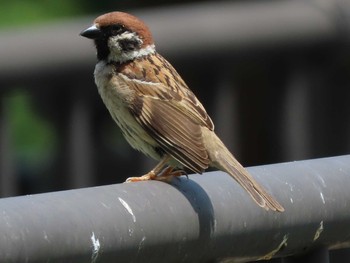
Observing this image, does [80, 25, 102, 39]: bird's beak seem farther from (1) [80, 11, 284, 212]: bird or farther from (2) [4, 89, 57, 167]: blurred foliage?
(2) [4, 89, 57, 167]: blurred foliage

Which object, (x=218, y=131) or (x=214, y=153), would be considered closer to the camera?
(x=214, y=153)

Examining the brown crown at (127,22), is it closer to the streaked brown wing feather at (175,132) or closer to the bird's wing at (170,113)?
the bird's wing at (170,113)

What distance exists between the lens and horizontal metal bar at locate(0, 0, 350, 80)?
18.1ft

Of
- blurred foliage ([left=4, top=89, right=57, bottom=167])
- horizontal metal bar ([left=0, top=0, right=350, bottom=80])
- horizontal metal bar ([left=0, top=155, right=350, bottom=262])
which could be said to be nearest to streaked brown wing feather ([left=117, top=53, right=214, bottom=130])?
horizontal metal bar ([left=0, top=0, right=350, bottom=80])

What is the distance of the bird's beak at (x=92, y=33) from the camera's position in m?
4.84

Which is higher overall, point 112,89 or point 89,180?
point 112,89

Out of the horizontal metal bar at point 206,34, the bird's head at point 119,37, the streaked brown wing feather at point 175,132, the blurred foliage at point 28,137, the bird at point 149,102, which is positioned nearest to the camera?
the streaked brown wing feather at point 175,132

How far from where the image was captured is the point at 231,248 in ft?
8.58

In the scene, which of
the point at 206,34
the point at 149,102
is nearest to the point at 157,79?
the point at 149,102

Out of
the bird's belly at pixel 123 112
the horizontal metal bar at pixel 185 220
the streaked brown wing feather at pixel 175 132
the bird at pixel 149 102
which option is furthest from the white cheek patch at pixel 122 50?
the horizontal metal bar at pixel 185 220

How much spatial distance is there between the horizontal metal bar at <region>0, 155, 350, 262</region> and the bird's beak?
1.99m

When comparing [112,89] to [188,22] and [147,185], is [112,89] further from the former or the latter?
[147,185]

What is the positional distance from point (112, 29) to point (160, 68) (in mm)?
261

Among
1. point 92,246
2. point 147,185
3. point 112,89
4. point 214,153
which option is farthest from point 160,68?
point 92,246
